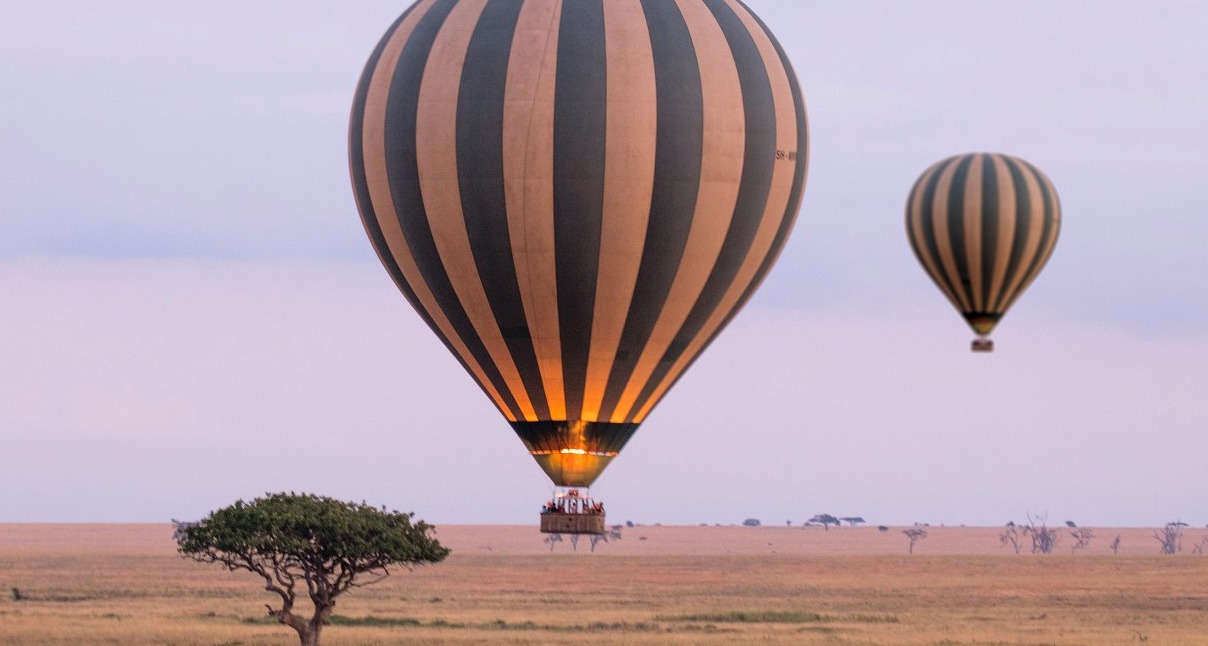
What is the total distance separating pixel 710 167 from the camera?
133 ft

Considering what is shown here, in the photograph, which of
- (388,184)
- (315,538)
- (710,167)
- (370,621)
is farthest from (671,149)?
(370,621)

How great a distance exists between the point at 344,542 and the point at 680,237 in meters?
17.3

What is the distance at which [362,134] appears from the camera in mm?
42531

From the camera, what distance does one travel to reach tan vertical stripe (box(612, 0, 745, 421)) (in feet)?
133

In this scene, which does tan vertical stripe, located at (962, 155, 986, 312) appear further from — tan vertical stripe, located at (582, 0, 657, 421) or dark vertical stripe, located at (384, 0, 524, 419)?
dark vertical stripe, located at (384, 0, 524, 419)

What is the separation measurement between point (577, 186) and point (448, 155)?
2767 mm

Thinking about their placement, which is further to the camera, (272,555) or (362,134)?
(272,555)

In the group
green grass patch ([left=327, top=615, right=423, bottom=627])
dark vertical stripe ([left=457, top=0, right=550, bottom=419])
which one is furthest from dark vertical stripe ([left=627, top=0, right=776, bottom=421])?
green grass patch ([left=327, top=615, right=423, bottom=627])

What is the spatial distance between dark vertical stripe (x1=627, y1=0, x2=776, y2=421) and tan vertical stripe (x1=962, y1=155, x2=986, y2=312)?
766 cm

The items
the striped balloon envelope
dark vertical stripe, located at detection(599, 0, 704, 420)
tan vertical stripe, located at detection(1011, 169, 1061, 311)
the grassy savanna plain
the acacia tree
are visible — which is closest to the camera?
tan vertical stripe, located at detection(1011, 169, 1061, 311)

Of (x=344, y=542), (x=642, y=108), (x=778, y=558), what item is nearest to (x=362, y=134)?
(x=642, y=108)

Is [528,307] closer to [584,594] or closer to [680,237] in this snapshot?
[680,237]

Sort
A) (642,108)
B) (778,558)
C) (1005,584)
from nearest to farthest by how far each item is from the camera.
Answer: (642,108) < (1005,584) < (778,558)

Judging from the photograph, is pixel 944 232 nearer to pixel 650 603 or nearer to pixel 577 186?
pixel 577 186
